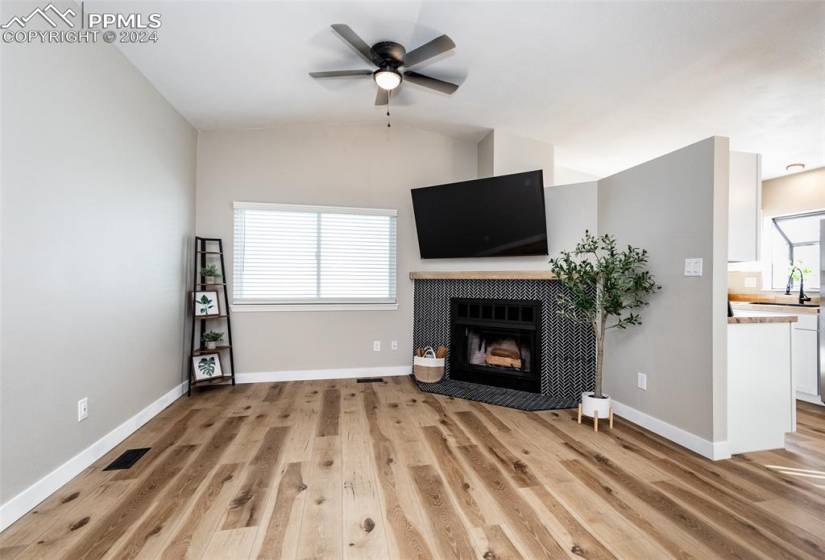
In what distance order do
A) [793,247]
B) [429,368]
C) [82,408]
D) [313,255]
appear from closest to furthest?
[82,408], [429,368], [313,255], [793,247]

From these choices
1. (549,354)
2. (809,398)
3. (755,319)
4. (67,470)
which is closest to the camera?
(67,470)

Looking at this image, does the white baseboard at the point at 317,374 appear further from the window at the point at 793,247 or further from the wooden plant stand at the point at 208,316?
the window at the point at 793,247

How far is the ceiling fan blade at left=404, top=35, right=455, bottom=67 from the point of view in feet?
7.37

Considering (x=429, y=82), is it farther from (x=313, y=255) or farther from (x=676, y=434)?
(x=676, y=434)

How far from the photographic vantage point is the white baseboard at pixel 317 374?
3.86 meters

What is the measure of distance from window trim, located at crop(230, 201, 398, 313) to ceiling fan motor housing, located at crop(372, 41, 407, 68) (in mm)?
1756

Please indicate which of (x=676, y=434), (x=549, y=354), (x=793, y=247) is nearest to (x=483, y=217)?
(x=549, y=354)

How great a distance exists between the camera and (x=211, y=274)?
355cm

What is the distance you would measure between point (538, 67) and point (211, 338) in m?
3.80

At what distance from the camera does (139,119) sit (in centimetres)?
269

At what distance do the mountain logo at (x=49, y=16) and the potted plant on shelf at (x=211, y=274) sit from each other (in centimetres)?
205

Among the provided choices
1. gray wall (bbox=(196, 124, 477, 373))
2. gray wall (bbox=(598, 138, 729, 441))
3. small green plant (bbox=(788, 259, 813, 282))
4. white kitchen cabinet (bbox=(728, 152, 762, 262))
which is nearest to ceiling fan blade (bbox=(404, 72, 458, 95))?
gray wall (bbox=(196, 124, 477, 373))

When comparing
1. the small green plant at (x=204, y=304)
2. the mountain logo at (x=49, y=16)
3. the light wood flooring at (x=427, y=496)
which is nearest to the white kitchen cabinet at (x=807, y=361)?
the light wood flooring at (x=427, y=496)

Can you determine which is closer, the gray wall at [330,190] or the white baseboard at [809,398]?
the white baseboard at [809,398]
